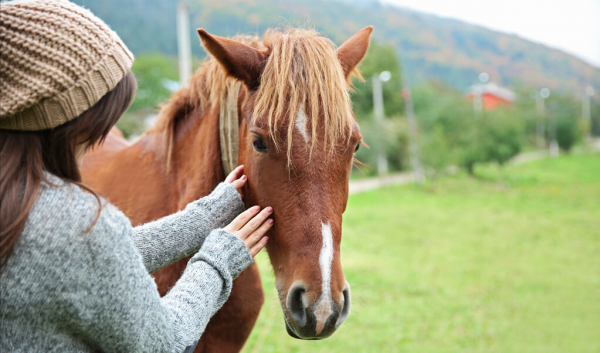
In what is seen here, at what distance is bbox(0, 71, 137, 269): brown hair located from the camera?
3.28ft

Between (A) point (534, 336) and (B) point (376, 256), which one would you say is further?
(B) point (376, 256)

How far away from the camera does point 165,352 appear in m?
1.20

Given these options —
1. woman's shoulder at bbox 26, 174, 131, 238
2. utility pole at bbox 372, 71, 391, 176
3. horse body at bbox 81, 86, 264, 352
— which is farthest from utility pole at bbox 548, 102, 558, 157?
woman's shoulder at bbox 26, 174, 131, 238

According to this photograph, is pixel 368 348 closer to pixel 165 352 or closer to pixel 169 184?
pixel 169 184

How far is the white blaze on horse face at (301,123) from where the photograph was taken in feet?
5.65

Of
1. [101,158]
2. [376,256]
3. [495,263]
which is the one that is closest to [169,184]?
[101,158]

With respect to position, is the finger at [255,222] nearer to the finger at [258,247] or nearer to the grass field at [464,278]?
the finger at [258,247]

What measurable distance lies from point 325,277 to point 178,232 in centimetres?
59

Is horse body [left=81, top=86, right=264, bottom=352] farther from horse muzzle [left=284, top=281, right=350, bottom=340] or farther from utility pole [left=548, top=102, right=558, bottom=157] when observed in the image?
utility pole [left=548, top=102, right=558, bottom=157]

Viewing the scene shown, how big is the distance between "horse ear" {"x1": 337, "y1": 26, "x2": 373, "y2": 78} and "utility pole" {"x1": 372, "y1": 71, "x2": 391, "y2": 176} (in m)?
17.5

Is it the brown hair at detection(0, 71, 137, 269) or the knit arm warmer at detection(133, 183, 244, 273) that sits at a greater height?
the brown hair at detection(0, 71, 137, 269)

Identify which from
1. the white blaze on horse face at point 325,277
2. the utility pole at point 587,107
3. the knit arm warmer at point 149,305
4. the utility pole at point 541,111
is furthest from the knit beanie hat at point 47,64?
the utility pole at point 587,107

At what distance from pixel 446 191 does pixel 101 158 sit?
1860cm

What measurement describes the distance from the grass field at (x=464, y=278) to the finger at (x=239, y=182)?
54cm
